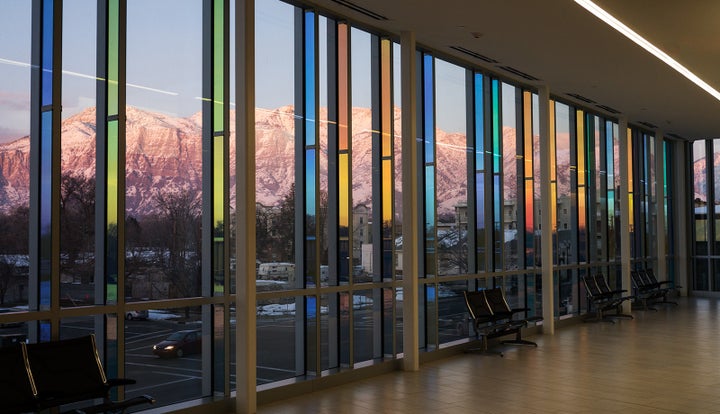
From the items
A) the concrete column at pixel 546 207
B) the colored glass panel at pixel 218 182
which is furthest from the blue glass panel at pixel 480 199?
the colored glass panel at pixel 218 182

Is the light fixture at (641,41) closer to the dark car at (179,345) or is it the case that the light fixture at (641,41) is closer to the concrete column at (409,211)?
the concrete column at (409,211)

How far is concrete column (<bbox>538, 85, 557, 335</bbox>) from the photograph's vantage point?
12.3m

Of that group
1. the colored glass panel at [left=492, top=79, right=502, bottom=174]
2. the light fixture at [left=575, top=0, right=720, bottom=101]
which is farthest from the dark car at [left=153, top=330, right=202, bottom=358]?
the colored glass panel at [left=492, top=79, right=502, bottom=174]

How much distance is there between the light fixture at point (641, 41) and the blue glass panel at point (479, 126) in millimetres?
2652

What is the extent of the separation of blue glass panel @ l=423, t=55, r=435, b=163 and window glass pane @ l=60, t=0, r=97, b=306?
16.9 ft

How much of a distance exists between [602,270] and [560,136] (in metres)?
3.64

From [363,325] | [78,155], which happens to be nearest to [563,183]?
[363,325]

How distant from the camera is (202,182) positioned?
687 centimetres

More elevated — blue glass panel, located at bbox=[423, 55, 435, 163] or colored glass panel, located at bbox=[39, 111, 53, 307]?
blue glass panel, located at bbox=[423, 55, 435, 163]

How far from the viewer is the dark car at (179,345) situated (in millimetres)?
6282

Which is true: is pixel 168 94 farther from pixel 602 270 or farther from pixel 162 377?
pixel 602 270

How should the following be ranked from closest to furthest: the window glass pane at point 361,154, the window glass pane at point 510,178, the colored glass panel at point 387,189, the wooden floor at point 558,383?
the wooden floor at point 558,383
the window glass pane at point 361,154
the colored glass panel at point 387,189
the window glass pane at point 510,178

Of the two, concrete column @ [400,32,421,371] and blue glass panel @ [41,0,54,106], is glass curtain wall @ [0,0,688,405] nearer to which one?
blue glass panel @ [41,0,54,106]

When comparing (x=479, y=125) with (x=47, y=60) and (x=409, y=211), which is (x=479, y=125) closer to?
(x=409, y=211)
